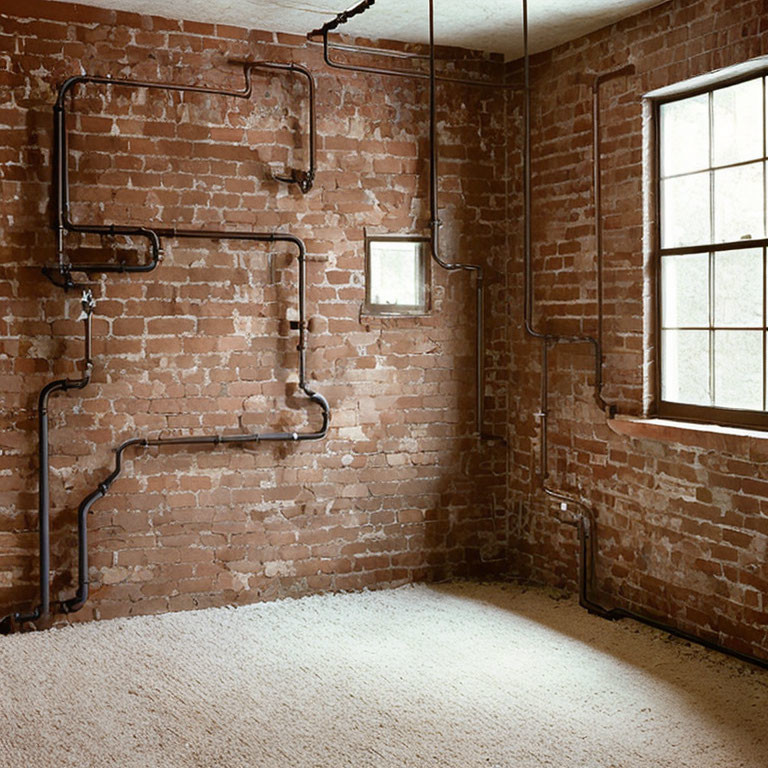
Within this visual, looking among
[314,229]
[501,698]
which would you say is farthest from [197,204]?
[501,698]

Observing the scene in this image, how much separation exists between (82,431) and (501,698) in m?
2.29

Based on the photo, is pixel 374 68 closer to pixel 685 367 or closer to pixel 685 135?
pixel 685 135

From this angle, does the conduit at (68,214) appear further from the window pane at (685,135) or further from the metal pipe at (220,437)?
the window pane at (685,135)

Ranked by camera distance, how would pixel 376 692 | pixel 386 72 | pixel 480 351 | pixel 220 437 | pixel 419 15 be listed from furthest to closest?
pixel 480 351
pixel 386 72
pixel 220 437
pixel 419 15
pixel 376 692

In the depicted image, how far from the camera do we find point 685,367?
4.43m

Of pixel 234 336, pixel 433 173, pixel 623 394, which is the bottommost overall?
pixel 623 394

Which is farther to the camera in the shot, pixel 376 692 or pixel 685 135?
pixel 685 135

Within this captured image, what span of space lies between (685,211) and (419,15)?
1583mm

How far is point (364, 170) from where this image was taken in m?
5.02

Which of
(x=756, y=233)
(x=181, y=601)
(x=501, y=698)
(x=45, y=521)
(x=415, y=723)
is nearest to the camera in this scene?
(x=415, y=723)

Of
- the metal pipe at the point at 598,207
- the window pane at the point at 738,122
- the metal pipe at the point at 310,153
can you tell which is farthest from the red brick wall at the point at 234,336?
the window pane at the point at 738,122

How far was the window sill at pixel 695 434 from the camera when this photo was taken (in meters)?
3.86

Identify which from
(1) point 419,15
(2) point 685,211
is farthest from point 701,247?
(1) point 419,15

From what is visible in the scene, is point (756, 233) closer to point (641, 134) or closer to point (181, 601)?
point (641, 134)
